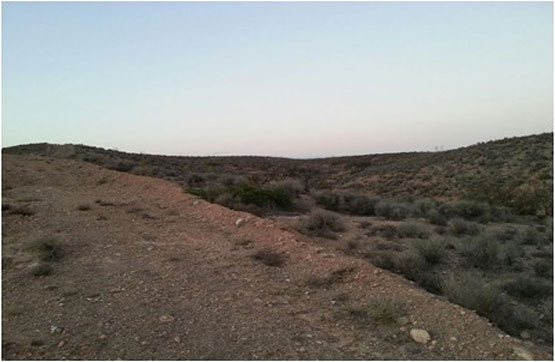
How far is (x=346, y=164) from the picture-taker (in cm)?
6247

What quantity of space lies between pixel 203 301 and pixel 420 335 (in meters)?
3.00

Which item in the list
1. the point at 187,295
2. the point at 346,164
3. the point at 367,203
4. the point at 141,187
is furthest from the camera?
the point at 346,164

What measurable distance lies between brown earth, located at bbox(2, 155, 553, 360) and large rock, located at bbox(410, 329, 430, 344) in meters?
0.08

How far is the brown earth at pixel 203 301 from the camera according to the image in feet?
18.6

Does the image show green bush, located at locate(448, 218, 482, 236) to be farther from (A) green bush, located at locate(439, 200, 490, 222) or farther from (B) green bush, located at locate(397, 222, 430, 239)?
(A) green bush, located at locate(439, 200, 490, 222)

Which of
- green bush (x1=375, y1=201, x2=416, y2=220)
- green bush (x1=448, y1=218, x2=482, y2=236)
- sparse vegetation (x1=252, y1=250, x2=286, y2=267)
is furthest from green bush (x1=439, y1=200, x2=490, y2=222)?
sparse vegetation (x1=252, y1=250, x2=286, y2=267)

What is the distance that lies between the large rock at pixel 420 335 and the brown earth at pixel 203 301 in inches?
3.1

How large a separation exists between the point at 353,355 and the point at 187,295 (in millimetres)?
2791

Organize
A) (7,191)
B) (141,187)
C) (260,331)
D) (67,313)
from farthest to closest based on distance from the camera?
(141,187) < (7,191) < (67,313) < (260,331)

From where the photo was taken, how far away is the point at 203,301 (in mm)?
7113

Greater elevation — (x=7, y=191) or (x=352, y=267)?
(x=7, y=191)

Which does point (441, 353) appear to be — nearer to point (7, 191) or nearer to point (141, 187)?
point (141, 187)

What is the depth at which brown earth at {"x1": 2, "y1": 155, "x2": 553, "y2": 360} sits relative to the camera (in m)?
5.66

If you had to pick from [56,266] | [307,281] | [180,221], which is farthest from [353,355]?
[180,221]
